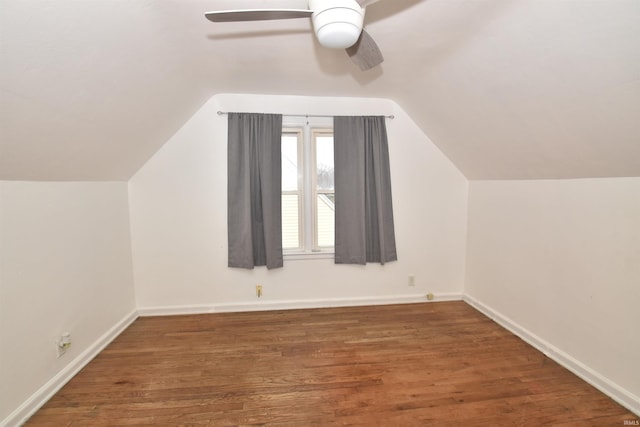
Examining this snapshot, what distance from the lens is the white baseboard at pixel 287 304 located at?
2777mm

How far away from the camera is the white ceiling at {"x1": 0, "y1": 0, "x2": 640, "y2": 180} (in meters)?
1.14

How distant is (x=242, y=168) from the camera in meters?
2.70

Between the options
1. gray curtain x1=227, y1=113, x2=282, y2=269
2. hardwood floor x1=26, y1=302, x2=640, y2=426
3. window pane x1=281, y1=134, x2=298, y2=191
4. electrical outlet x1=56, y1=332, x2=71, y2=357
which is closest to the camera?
hardwood floor x1=26, y1=302, x2=640, y2=426

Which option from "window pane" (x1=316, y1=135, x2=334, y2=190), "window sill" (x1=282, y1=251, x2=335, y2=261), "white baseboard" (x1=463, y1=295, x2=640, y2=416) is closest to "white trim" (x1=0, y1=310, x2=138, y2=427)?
"window sill" (x1=282, y1=251, x2=335, y2=261)

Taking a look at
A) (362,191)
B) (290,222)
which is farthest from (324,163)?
(290,222)

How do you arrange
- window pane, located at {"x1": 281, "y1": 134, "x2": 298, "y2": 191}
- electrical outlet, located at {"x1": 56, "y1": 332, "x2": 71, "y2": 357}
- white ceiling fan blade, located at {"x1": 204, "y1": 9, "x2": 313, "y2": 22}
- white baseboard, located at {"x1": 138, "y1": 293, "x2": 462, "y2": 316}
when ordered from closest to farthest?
white ceiling fan blade, located at {"x1": 204, "y1": 9, "x2": 313, "y2": 22} < electrical outlet, located at {"x1": 56, "y1": 332, "x2": 71, "y2": 357} < white baseboard, located at {"x1": 138, "y1": 293, "x2": 462, "y2": 316} < window pane, located at {"x1": 281, "y1": 134, "x2": 298, "y2": 191}

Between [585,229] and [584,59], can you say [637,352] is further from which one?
[584,59]

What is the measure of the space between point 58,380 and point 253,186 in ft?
6.56

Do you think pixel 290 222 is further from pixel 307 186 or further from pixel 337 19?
pixel 337 19

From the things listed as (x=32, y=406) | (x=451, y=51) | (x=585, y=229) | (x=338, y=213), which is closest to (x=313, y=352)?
(x=338, y=213)

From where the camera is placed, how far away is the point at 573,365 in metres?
1.91

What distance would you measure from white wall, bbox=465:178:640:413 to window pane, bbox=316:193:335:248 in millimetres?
1636

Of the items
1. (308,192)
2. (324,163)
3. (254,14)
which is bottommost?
(308,192)

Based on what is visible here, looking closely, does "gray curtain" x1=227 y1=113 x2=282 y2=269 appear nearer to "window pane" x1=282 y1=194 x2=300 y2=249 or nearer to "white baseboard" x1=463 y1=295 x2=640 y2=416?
"window pane" x1=282 y1=194 x2=300 y2=249
